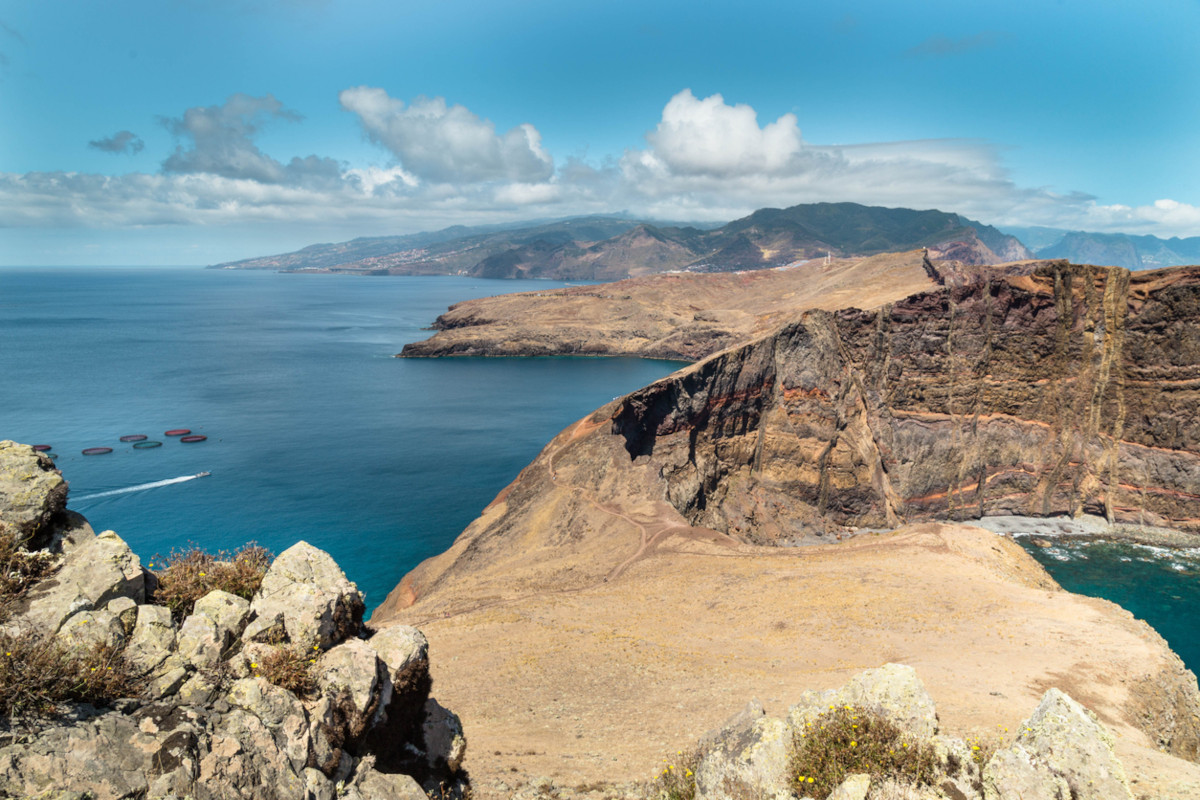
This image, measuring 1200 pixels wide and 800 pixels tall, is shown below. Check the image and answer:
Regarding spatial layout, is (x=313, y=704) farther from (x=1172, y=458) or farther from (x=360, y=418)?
(x=360, y=418)

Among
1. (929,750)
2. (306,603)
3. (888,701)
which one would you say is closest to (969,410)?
(888,701)

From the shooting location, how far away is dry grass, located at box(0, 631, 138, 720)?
26.0 feet

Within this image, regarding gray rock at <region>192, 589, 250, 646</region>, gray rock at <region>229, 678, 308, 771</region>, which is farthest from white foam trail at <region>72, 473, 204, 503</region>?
gray rock at <region>229, 678, 308, 771</region>

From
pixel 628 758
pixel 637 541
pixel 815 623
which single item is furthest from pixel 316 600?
pixel 637 541

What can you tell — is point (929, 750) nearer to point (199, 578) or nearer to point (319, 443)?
point (199, 578)

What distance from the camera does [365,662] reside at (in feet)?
39.6

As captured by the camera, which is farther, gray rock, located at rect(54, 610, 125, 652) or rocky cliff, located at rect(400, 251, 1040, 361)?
rocky cliff, located at rect(400, 251, 1040, 361)

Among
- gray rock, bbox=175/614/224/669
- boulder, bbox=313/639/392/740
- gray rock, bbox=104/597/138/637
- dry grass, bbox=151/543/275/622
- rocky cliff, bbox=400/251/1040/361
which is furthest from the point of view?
rocky cliff, bbox=400/251/1040/361

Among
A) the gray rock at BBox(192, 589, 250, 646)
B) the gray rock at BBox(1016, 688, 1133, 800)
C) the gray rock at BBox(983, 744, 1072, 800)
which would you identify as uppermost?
the gray rock at BBox(192, 589, 250, 646)

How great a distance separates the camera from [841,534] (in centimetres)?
5569

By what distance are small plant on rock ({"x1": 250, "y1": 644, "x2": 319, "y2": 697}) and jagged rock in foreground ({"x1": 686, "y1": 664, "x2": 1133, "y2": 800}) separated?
7835mm

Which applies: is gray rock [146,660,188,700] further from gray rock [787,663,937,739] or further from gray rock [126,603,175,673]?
gray rock [787,663,937,739]

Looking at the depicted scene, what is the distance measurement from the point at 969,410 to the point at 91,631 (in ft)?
218

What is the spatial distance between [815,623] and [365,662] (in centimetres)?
2169
